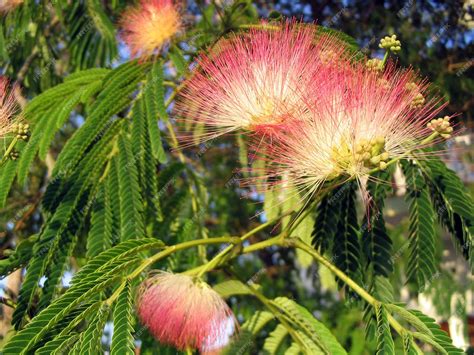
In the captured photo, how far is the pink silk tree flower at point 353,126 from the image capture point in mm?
1662

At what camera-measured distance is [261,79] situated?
6.21 ft

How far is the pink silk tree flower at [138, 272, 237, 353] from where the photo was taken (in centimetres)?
194

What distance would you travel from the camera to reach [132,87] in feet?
8.36

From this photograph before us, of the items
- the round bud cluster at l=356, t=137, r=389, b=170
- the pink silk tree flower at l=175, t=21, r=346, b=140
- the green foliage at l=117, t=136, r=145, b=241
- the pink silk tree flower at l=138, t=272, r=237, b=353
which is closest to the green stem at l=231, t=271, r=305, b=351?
the pink silk tree flower at l=138, t=272, r=237, b=353

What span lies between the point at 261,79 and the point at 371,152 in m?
0.40

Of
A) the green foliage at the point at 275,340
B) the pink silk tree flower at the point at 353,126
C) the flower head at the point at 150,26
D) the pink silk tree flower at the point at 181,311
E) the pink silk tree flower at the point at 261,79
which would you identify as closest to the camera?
the pink silk tree flower at the point at 353,126

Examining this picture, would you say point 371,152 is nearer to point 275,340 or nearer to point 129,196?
point 129,196

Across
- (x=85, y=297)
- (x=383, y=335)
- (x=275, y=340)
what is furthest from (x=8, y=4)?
(x=383, y=335)

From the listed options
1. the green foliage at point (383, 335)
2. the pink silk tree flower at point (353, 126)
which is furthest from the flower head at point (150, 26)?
the green foliage at point (383, 335)

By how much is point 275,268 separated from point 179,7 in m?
3.36

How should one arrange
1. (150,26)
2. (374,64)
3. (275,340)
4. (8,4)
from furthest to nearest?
(8,4)
(150,26)
(275,340)
(374,64)

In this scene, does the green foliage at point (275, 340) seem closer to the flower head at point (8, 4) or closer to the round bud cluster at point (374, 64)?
the round bud cluster at point (374, 64)

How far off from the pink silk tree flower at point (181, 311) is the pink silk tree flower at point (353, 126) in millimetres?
454

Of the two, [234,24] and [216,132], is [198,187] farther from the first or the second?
[216,132]
